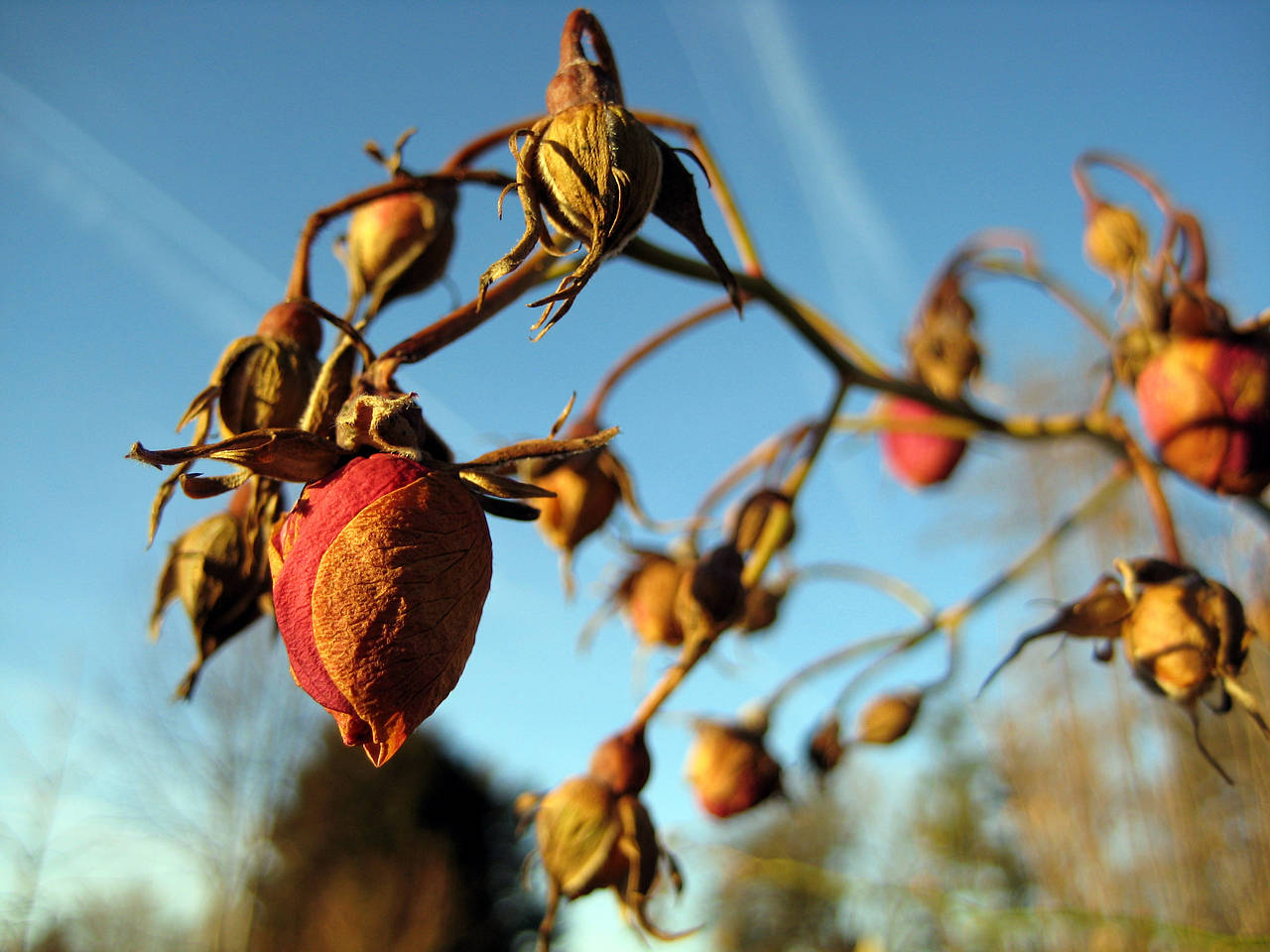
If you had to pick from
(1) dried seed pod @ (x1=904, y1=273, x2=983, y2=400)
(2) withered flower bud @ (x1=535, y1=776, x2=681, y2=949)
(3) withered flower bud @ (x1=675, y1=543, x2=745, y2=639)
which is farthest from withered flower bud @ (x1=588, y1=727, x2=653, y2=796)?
(1) dried seed pod @ (x1=904, y1=273, x2=983, y2=400)

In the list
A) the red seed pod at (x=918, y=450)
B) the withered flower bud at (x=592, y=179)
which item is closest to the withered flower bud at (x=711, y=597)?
the withered flower bud at (x=592, y=179)

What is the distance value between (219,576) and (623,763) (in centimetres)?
38

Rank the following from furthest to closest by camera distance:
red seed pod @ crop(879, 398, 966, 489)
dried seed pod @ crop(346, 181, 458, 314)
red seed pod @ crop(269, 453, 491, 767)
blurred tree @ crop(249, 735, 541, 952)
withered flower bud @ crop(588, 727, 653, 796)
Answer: blurred tree @ crop(249, 735, 541, 952) → red seed pod @ crop(879, 398, 966, 489) → withered flower bud @ crop(588, 727, 653, 796) → dried seed pod @ crop(346, 181, 458, 314) → red seed pod @ crop(269, 453, 491, 767)

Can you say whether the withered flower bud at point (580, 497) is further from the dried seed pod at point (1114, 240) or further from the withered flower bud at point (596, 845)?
the dried seed pod at point (1114, 240)

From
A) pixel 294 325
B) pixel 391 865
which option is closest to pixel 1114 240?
pixel 294 325

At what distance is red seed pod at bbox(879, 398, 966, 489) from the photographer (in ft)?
4.51

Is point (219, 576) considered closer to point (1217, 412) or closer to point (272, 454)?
point (272, 454)

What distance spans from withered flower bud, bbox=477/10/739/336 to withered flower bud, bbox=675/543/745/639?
1.07 ft

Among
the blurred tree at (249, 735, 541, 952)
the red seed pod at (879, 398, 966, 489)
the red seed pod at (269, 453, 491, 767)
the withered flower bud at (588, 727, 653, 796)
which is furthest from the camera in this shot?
the blurred tree at (249, 735, 541, 952)

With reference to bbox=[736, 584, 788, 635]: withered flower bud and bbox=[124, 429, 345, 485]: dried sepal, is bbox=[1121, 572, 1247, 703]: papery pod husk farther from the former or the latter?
bbox=[124, 429, 345, 485]: dried sepal

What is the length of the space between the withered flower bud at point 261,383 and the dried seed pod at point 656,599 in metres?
0.62

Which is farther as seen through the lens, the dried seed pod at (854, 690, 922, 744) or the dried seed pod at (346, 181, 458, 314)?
the dried seed pod at (854, 690, 922, 744)

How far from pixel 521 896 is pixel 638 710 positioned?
10169mm

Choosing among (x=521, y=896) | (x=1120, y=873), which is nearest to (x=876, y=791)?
(x=521, y=896)
